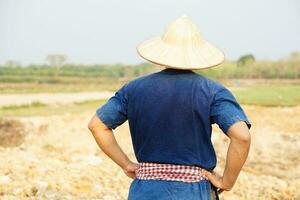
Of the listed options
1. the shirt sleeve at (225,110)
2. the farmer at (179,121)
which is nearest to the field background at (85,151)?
the farmer at (179,121)

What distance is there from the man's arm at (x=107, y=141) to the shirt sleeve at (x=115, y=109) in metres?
0.04

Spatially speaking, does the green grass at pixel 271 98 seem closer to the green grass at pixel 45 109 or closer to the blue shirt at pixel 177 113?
the green grass at pixel 45 109

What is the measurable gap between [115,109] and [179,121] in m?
0.30

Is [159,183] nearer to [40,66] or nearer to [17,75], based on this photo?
[17,75]

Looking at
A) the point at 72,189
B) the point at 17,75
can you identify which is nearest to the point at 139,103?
the point at 72,189

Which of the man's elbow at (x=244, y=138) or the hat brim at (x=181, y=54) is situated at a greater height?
the hat brim at (x=181, y=54)

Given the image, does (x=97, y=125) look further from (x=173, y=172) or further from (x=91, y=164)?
(x=91, y=164)

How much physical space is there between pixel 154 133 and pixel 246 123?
1.26 ft

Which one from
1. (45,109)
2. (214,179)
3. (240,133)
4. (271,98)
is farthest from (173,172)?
(271,98)

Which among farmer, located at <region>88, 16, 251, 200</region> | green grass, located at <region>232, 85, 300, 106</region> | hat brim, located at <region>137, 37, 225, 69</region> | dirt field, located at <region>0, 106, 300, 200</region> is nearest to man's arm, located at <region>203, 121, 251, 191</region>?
farmer, located at <region>88, 16, 251, 200</region>

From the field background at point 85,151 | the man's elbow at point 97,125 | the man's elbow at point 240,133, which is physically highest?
the man's elbow at point 240,133

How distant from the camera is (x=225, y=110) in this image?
236 centimetres

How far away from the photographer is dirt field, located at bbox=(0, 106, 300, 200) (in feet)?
20.5

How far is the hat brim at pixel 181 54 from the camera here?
2.50m
